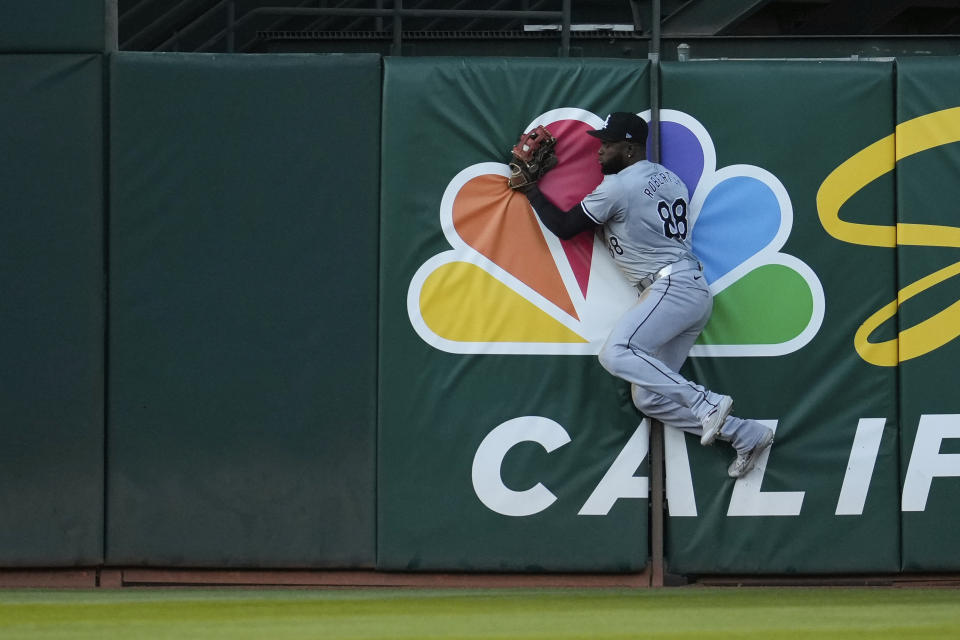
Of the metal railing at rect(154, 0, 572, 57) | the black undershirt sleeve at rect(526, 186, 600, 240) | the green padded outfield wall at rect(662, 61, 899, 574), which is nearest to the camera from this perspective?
the black undershirt sleeve at rect(526, 186, 600, 240)

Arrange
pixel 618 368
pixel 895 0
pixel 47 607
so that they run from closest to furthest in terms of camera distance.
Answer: pixel 47 607
pixel 618 368
pixel 895 0

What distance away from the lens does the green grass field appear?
4.50 m

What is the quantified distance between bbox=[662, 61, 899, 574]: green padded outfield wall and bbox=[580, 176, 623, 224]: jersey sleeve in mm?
448

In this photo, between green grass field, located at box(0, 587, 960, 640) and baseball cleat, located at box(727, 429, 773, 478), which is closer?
green grass field, located at box(0, 587, 960, 640)

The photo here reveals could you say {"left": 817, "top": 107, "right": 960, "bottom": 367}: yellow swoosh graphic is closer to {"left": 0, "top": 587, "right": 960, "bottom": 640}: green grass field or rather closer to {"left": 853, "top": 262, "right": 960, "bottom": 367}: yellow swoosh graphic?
{"left": 853, "top": 262, "right": 960, "bottom": 367}: yellow swoosh graphic

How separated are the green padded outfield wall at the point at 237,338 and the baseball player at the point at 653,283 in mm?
1114

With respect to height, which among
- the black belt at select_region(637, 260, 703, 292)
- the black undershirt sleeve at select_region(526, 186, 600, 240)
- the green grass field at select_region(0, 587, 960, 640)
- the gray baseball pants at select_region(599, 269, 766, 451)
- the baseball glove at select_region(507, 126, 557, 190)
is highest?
the baseball glove at select_region(507, 126, 557, 190)

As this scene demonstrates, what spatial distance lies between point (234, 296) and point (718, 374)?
8.28ft

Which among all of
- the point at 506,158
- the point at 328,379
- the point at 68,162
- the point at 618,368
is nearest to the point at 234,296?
the point at 328,379

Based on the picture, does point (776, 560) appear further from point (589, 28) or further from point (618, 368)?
point (589, 28)

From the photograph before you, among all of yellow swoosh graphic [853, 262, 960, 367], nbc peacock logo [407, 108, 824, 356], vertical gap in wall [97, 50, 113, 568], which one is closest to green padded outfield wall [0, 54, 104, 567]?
vertical gap in wall [97, 50, 113, 568]

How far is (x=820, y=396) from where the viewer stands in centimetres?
623

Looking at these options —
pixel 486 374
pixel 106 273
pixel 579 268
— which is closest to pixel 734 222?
pixel 579 268

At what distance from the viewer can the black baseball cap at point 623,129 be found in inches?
238
